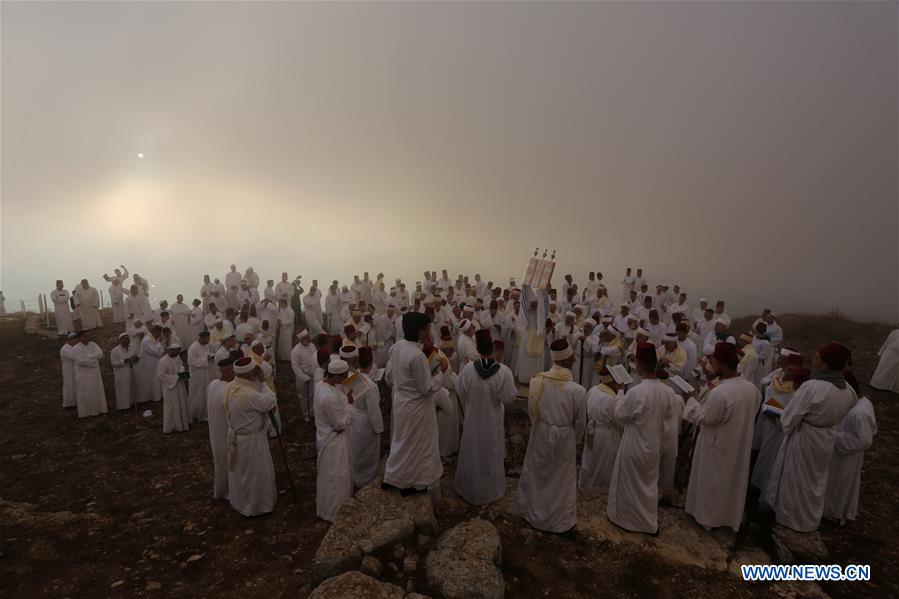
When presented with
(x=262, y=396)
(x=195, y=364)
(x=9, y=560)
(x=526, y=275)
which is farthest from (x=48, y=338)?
(x=526, y=275)

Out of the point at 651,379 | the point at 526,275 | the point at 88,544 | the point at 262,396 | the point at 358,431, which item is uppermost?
the point at 526,275

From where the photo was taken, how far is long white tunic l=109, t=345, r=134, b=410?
10.7m

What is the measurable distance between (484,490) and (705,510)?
8.58ft

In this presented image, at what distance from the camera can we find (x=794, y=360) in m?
6.54

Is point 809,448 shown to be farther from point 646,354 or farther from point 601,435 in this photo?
point 646,354

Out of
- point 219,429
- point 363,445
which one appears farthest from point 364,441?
point 219,429

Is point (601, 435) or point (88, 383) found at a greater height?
point (601, 435)

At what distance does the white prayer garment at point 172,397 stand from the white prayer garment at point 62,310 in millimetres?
9964

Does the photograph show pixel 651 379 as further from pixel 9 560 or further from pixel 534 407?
pixel 9 560

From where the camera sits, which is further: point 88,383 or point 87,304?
point 87,304

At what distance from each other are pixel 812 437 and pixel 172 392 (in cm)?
1074

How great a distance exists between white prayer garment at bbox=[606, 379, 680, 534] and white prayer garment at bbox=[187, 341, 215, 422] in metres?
8.58

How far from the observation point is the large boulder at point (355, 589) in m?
3.82

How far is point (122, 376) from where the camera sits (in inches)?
425
